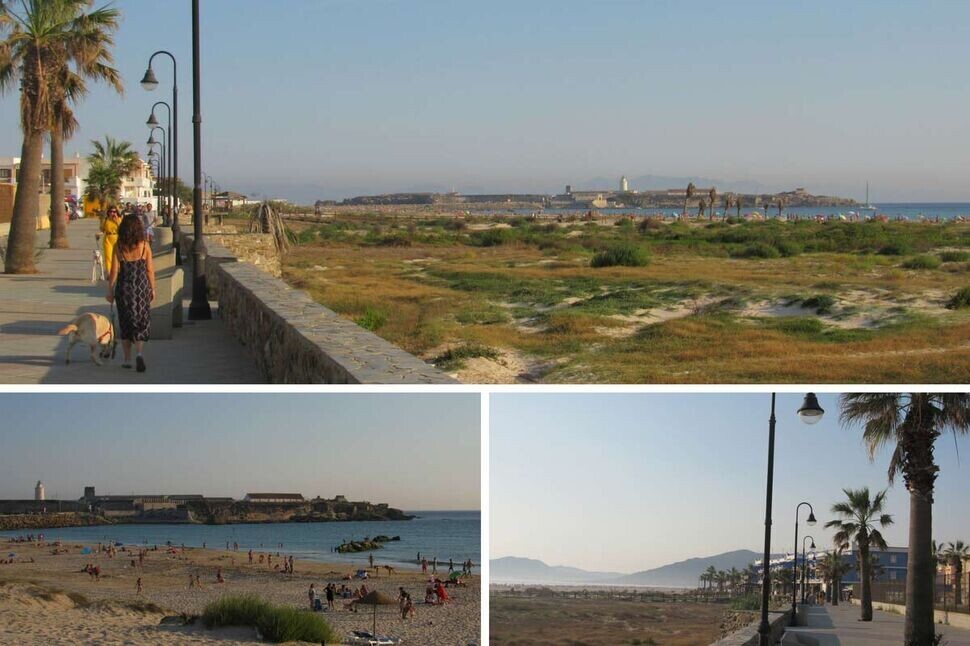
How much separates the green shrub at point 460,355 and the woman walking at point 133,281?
26.7 feet

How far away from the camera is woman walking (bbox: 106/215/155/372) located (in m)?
12.4

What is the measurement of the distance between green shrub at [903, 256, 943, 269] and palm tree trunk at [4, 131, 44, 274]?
32958 millimetres

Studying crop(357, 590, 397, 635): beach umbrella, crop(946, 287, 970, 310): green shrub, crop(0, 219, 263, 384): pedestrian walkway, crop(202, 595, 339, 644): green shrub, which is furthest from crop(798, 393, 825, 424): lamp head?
crop(946, 287, 970, 310): green shrub

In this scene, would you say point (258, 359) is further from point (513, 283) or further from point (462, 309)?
point (513, 283)

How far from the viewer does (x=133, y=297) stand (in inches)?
494

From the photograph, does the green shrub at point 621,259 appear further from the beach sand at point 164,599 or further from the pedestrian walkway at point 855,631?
the beach sand at point 164,599

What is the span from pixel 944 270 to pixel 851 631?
28.9 meters

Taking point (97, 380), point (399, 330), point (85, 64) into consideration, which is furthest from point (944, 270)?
point (97, 380)

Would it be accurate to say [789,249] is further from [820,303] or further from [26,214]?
[26,214]

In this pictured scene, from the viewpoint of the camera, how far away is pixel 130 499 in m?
12.0

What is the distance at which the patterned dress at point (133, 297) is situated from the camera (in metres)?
12.4

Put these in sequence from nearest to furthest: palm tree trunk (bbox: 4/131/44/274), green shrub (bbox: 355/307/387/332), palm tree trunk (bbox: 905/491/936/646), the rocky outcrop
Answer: the rocky outcrop < palm tree trunk (bbox: 905/491/936/646) < green shrub (bbox: 355/307/387/332) < palm tree trunk (bbox: 4/131/44/274)

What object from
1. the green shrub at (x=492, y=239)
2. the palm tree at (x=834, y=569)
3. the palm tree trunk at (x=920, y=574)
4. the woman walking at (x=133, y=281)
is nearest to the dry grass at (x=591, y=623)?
the palm tree trunk at (x=920, y=574)

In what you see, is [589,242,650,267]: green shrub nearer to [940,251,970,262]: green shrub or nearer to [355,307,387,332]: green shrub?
[940,251,970,262]: green shrub
